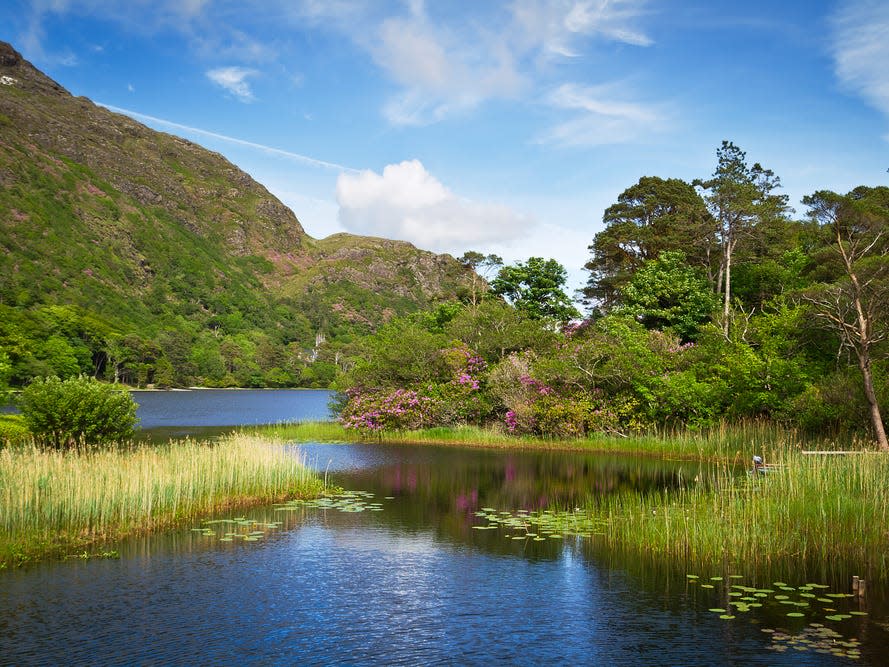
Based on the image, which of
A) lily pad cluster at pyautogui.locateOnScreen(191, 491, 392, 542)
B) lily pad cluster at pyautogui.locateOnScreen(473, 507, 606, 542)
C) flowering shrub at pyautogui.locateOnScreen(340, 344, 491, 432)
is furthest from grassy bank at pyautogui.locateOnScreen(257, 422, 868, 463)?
lily pad cluster at pyautogui.locateOnScreen(191, 491, 392, 542)

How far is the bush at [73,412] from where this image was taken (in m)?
19.2

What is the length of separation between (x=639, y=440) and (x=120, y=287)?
12614 cm

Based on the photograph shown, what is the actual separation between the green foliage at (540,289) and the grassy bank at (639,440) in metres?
14.5

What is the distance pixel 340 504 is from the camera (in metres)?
16.9

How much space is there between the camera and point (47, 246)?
119438 mm

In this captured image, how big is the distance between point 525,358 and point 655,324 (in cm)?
934

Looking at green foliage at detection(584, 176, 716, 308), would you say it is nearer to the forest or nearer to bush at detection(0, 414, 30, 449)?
the forest

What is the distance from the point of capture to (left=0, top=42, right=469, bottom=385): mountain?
9525 centimetres

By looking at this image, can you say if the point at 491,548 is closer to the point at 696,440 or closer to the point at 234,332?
the point at 696,440

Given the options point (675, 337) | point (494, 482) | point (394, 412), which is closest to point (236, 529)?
point (494, 482)

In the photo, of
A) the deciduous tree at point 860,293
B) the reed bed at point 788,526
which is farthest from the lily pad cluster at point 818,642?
the deciduous tree at point 860,293

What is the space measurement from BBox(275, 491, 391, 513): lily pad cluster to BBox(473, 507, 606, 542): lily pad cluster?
2.85m

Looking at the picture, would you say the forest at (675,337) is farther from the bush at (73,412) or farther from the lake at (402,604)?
the bush at (73,412)

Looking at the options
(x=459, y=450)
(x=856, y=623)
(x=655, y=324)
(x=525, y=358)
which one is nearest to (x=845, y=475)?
(x=856, y=623)
